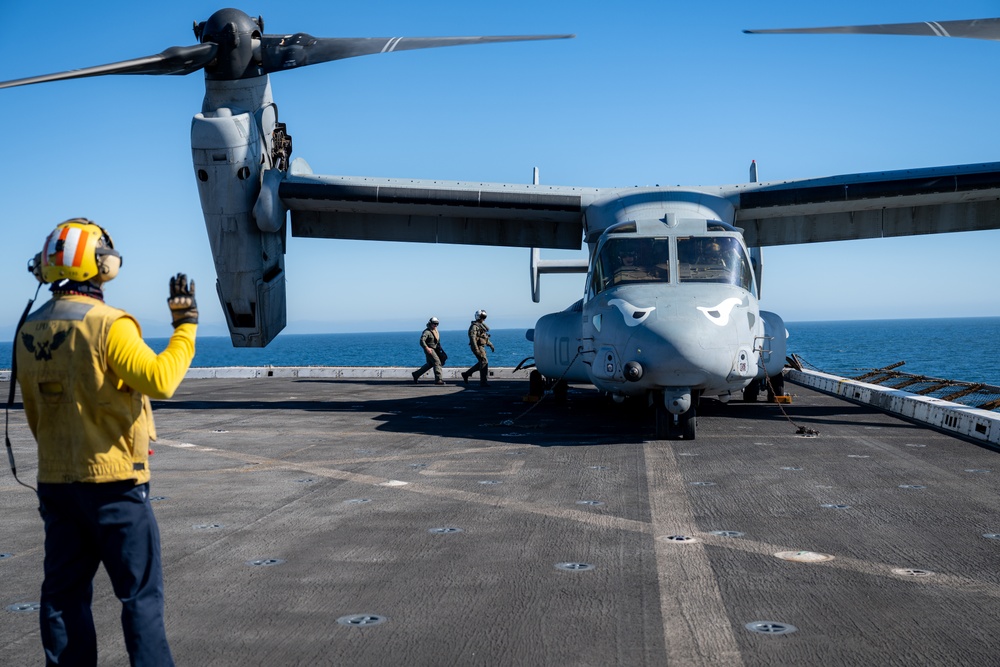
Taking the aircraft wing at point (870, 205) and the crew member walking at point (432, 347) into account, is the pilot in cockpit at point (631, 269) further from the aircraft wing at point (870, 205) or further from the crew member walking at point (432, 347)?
the crew member walking at point (432, 347)

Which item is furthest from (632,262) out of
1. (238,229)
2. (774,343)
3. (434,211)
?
(238,229)

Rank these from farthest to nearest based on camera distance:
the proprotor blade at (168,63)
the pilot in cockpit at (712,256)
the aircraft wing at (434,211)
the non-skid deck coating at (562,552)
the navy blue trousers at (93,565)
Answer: the aircraft wing at (434,211), the proprotor blade at (168,63), the pilot in cockpit at (712,256), the non-skid deck coating at (562,552), the navy blue trousers at (93,565)

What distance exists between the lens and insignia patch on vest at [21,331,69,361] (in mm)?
3271

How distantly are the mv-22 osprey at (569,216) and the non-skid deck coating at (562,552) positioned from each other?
1.93 meters

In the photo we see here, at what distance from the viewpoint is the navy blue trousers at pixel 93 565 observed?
10.6 ft

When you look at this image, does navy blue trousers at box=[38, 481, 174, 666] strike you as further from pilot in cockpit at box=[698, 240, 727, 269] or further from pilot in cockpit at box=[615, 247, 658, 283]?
pilot in cockpit at box=[698, 240, 727, 269]

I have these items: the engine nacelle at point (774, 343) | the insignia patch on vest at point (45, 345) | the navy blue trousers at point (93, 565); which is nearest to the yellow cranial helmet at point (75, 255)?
the insignia patch on vest at point (45, 345)

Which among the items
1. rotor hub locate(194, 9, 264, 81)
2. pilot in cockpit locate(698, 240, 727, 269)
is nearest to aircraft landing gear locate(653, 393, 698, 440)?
pilot in cockpit locate(698, 240, 727, 269)

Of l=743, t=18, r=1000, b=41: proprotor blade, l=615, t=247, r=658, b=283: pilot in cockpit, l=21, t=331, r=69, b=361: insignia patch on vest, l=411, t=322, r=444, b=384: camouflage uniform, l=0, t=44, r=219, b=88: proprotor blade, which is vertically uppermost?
l=0, t=44, r=219, b=88: proprotor blade

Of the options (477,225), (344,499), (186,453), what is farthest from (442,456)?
(477,225)

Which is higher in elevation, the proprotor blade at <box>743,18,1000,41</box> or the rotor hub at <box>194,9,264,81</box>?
the rotor hub at <box>194,9,264,81</box>

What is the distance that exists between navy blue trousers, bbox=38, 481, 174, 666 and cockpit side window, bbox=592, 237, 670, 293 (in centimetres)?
937

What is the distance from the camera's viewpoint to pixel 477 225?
62.4ft

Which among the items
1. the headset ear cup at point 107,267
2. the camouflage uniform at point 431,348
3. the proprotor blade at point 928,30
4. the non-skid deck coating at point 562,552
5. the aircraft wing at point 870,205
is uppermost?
the proprotor blade at point 928,30
